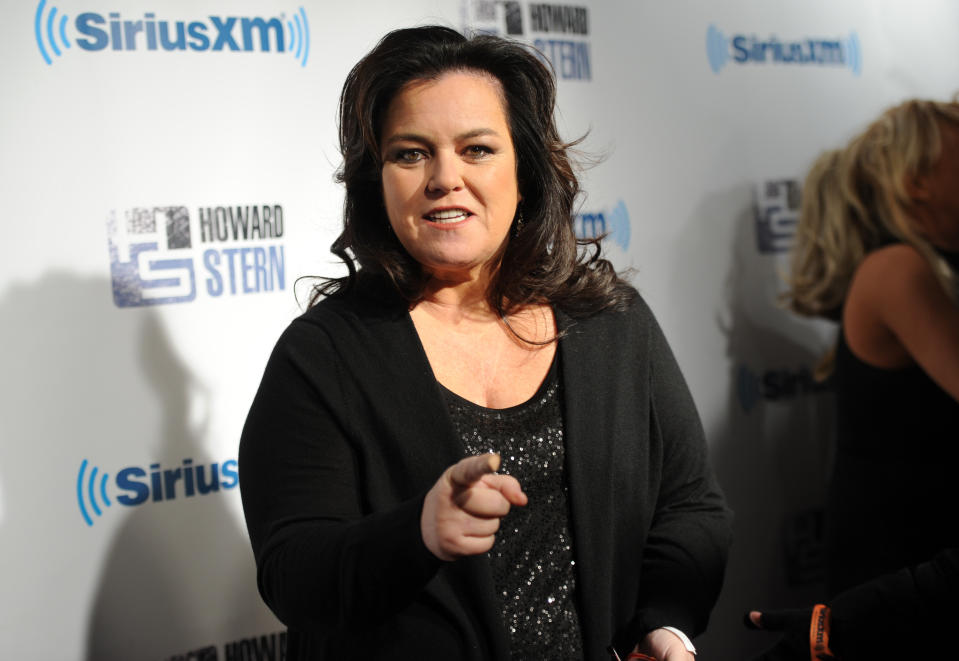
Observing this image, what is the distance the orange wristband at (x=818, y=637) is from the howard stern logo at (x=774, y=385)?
1133 millimetres

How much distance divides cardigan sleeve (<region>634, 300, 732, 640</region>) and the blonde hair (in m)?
0.95

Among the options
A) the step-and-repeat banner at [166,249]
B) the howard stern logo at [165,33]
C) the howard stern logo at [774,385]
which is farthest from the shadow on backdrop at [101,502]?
the howard stern logo at [774,385]

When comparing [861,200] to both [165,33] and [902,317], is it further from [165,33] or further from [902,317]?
[165,33]

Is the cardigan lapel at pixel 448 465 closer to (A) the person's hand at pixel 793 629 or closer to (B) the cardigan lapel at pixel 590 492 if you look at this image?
(B) the cardigan lapel at pixel 590 492

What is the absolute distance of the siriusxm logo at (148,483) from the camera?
5.30ft

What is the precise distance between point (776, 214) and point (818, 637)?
1.43 meters

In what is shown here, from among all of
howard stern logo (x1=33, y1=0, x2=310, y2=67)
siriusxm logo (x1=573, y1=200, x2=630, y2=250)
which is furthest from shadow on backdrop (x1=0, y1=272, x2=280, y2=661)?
siriusxm logo (x1=573, y1=200, x2=630, y2=250)

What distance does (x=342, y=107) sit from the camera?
4.06 ft

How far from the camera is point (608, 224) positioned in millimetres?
2205

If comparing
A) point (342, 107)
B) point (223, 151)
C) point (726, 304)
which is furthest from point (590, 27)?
point (342, 107)

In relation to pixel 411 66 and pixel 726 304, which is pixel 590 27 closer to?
pixel 726 304

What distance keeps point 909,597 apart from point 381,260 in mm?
925

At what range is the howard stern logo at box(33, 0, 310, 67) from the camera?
157 cm

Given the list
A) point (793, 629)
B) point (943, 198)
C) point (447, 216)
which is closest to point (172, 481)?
point (447, 216)
